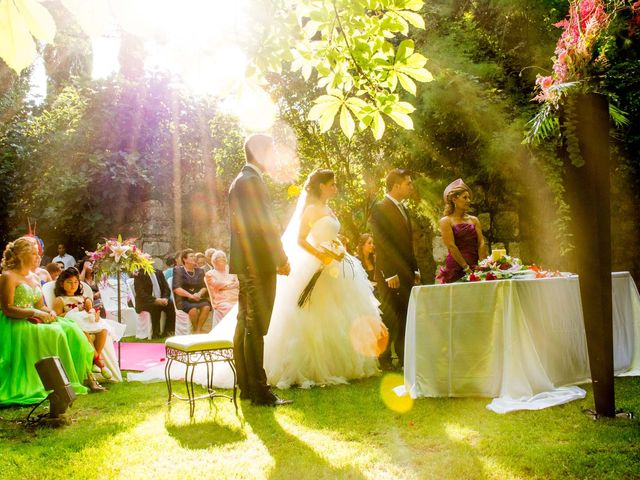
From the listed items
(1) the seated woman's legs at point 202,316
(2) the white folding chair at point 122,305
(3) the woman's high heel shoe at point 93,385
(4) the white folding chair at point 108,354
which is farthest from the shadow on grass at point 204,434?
(2) the white folding chair at point 122,305

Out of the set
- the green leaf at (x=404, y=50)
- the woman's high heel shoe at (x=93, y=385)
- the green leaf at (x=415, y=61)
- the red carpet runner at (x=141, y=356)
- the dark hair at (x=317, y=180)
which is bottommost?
the red carpet runner at (x=141, y=356)

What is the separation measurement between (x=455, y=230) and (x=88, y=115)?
14.8m

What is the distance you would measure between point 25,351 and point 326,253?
2.87 meters

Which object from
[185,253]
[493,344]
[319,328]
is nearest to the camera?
[493,344]

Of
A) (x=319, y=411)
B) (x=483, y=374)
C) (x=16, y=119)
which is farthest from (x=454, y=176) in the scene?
(x=16, y=119)

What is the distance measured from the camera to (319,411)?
13.5 ft

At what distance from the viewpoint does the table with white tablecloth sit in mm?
4027

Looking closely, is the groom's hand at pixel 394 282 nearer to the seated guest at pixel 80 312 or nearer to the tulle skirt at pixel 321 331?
the tulle skirt at pixel 321 331

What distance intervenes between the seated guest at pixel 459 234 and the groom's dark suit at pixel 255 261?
182 cm

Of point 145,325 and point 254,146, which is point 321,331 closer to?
point 254,146

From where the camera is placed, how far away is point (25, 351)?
511 cm

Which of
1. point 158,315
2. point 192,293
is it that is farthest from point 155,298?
point 192,293

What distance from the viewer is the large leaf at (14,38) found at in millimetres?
1456

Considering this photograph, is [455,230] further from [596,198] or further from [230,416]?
[230,416]
